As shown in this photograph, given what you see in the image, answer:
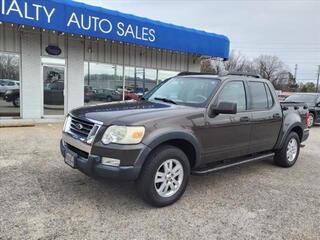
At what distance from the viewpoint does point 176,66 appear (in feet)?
50.9

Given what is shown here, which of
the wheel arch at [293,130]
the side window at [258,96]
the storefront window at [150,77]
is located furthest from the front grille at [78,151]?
the storefront window at [150,77]

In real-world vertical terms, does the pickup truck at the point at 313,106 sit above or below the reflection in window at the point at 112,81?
below

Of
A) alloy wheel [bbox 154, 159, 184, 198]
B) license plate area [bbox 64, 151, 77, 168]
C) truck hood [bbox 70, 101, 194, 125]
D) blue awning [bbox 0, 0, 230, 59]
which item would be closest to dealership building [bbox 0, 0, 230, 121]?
blue awning [bbox 0, 0, 230, 59]

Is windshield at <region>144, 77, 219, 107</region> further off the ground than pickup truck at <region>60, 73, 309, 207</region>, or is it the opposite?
windshield at <region>144, 77, 219, 107</region>

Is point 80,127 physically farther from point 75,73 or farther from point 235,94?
point 75,73

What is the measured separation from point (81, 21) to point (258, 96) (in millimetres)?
7051

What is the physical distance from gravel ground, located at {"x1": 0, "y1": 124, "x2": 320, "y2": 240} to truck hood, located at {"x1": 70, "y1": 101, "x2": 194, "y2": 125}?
1.17 m

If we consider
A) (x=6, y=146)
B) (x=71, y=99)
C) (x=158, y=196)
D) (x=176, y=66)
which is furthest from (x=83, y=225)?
(x=176, y=66)

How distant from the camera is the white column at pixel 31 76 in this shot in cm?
1116

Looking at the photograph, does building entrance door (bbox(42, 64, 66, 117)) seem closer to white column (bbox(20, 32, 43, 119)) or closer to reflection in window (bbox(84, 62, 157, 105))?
white column (bbox(20, 32, 43, 119))

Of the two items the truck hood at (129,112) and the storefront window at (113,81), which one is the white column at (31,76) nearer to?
the storefront window at (113,81)

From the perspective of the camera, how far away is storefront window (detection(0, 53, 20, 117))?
35.9 ft

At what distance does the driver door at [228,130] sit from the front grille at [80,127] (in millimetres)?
1613

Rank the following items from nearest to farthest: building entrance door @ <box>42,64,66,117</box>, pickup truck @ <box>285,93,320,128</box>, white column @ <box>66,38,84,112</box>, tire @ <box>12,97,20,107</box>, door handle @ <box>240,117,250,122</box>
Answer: door handle @ <box>240,117,250,122</box>
tire @ <box>12,97,20,107</box>
building entrance door @ <box>42,64,66,117</box>
white column @ <box>66,38,84,112</box>
pickup truck @ <box>285,93,320,128</box>
